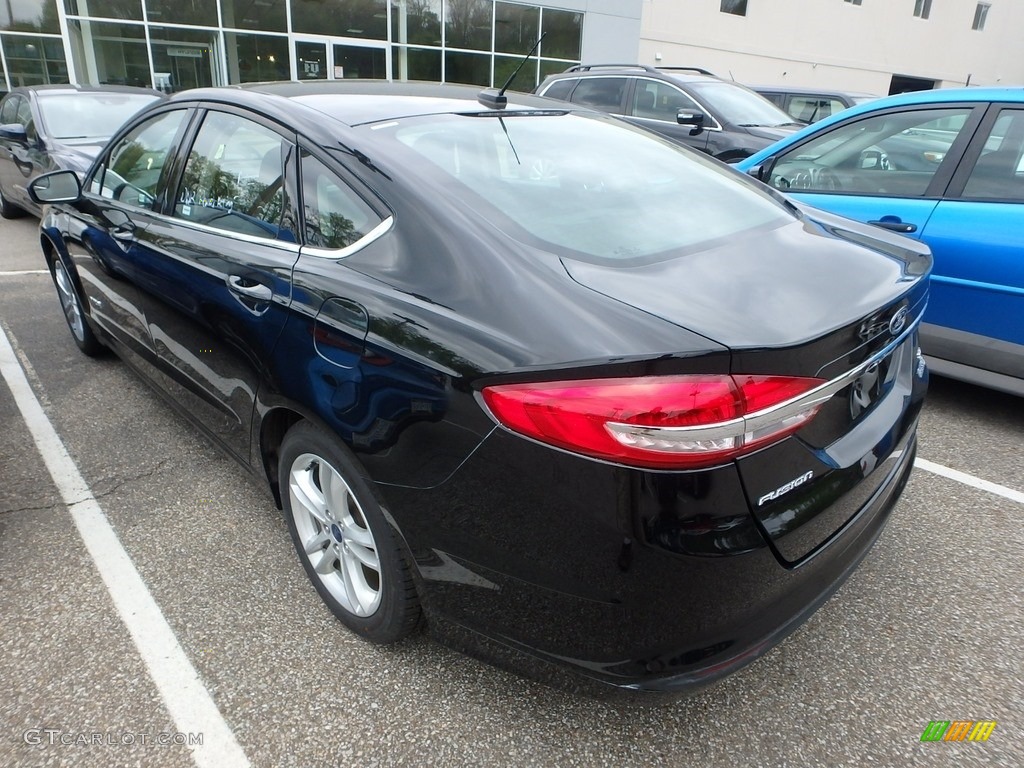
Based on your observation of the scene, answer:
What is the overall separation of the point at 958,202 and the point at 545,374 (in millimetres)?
3015

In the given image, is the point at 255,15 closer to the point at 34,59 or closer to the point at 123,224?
the point at 34,59

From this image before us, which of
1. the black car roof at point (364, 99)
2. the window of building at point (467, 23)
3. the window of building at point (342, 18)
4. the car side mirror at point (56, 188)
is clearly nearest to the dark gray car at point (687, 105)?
the black car roof at point (364, 99)

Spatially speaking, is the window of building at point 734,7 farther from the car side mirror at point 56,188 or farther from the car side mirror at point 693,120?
the car side mirror at point 56,188

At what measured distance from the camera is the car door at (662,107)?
321 inches

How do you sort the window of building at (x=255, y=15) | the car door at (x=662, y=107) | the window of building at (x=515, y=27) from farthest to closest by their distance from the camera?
the window of building at (x=515, y=27) < the window of building at (x=255, y=15) < the car door at (x=662, y=107)

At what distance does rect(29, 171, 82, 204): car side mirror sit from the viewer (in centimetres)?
364

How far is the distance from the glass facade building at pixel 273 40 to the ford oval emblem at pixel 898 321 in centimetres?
1342

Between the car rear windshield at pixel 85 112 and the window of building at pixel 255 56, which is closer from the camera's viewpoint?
the car rear windshield at pixel 85 112

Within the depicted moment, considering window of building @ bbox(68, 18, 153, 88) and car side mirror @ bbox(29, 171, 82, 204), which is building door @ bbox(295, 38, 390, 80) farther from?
car side mirror @ bbox(29, 171, 82, 204)

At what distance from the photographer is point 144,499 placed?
9.82ft

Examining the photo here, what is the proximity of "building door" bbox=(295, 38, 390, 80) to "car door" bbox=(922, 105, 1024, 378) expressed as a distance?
15234 mm

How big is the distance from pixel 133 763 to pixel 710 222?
2.18m
